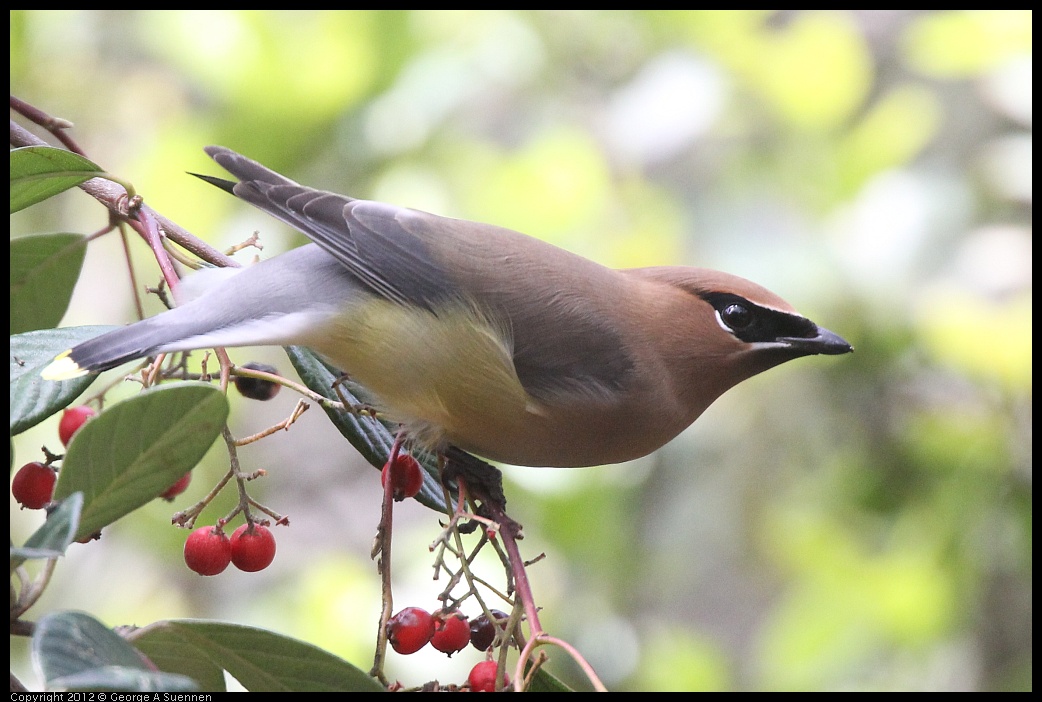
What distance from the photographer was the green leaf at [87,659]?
1066 mm

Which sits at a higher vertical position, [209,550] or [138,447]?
[138,447]

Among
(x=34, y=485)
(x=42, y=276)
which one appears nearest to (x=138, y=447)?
(x=34, y=485)

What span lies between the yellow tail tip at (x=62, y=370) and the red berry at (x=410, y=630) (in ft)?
2.24

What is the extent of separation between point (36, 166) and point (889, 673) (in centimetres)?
396

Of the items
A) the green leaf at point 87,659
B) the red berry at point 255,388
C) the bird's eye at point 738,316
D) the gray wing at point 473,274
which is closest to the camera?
the green leaf at point 87,659

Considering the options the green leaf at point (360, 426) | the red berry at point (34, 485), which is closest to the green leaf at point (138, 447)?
the green leaf at point (360, 426)

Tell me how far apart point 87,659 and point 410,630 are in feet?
2.21

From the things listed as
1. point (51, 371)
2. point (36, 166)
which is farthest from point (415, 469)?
point (36, 166)

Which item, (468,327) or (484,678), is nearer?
(484,678)

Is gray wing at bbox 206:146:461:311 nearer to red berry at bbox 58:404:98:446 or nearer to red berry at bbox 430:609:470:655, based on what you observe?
red berry at bbox 58:404:98:446

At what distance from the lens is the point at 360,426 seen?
2039 mm

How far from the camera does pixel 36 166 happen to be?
6.03 ft

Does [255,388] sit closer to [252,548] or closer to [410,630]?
[252,548]

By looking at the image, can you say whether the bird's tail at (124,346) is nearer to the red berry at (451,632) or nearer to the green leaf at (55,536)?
the green leaf at (55,536)
